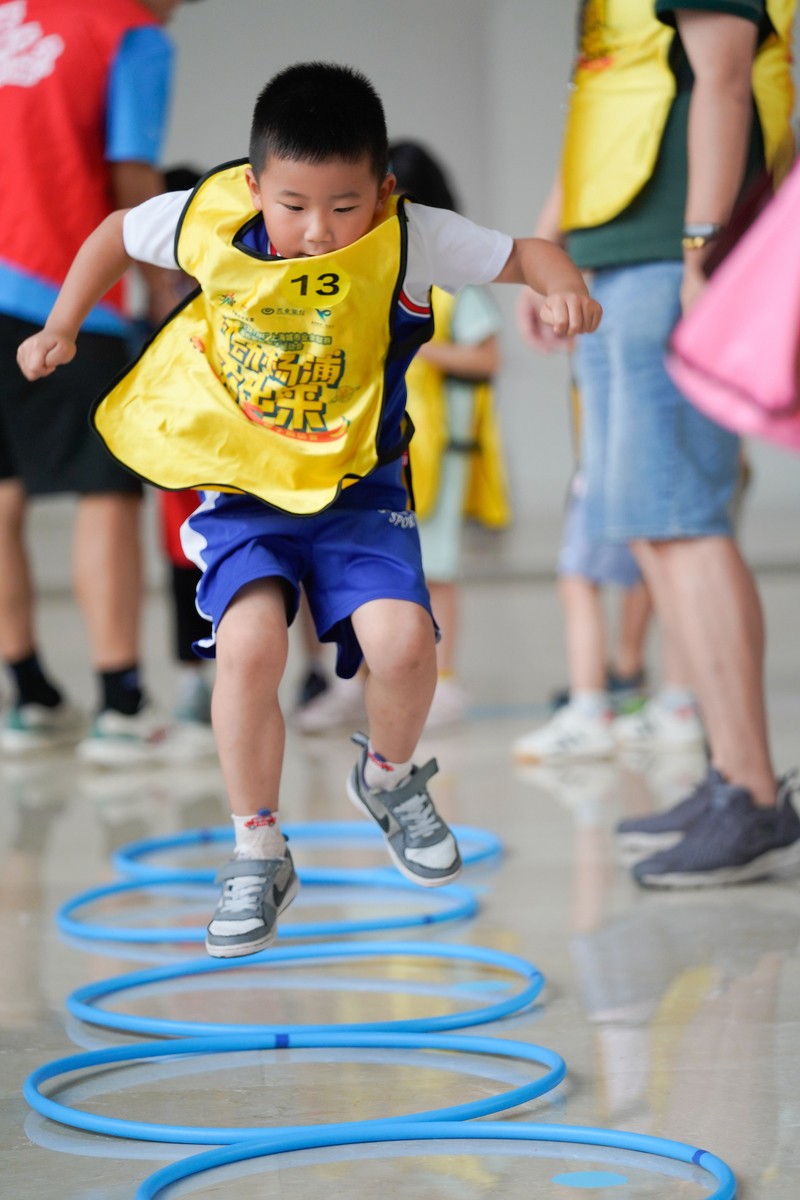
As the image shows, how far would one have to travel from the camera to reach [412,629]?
6.31ft

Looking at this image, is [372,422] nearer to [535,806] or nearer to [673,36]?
[673,36]

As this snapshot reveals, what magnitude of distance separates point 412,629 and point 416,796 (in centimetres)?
26

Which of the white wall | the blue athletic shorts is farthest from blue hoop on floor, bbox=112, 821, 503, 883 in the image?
the white wall

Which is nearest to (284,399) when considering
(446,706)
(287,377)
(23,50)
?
(287,377)

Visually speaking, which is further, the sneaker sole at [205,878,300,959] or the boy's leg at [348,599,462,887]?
the boy's leg at [348,599,462,887]

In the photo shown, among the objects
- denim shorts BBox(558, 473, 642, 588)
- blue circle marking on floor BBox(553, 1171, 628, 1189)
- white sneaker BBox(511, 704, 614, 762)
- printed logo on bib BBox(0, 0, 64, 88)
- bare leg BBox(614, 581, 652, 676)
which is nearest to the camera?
blue circle marking on floor BBox(553, 1171, 628, 1189)

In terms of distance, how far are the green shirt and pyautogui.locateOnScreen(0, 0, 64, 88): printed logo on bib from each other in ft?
4.52

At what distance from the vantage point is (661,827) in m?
2.77

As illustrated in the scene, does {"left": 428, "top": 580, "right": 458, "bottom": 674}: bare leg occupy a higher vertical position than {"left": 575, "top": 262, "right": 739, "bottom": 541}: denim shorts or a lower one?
lower

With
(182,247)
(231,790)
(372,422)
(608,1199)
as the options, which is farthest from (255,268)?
(608,1199)

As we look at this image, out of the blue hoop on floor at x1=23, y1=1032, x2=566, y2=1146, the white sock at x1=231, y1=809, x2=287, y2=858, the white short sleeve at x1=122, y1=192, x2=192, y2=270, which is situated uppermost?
the white short sleeve at x1=122, y1=192, x2=192, y2=270

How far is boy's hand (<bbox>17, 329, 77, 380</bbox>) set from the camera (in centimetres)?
188

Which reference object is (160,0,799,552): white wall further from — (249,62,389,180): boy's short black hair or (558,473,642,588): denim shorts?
(249,62,389,180): boy's short black hair

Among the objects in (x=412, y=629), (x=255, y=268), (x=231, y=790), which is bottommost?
(x=231, y=790)
